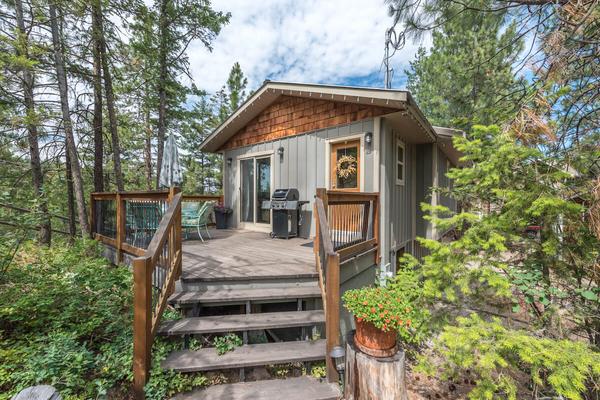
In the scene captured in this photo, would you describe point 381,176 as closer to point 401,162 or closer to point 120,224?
point 401,162

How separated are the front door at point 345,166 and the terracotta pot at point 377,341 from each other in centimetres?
308

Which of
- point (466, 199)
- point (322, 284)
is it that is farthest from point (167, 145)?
point (466, 199)

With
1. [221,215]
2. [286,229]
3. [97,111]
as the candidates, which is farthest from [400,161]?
[97,111]

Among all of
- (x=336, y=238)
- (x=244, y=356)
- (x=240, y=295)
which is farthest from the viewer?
(x=336, y=238)

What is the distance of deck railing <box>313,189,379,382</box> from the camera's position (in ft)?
7.63

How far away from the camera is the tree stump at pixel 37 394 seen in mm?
1440

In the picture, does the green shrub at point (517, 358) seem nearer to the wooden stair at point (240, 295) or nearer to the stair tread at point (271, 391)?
the stair tread at point (271, 391)

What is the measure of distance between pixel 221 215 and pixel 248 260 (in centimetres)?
412

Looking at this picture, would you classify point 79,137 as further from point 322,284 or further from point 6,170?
point 322,284

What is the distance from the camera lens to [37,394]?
1484mm

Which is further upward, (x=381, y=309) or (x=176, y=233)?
(x=176, y=233)

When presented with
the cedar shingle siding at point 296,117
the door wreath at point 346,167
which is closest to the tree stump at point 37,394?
the door wreath at point 346,167

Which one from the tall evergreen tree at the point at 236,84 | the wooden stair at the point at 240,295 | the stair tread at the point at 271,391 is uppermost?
the tall evergreen tree at the point at 236,84

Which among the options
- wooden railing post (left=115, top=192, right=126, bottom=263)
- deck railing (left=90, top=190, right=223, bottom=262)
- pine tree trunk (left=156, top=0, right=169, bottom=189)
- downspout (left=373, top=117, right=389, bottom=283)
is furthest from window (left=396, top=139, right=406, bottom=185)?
pine tree trunk (left=156, top=0, right=169, bottom=189)
